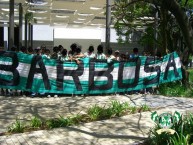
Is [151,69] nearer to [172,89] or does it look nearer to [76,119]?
[172,89]

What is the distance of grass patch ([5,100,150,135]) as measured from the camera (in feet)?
25.8

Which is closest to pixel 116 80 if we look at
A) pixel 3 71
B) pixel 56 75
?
pixel 56 75

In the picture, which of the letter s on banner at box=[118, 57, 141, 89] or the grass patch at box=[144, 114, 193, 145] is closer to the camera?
the grass patch at box=[144, 114, 193, 145]

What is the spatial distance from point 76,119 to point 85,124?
0.32 metres

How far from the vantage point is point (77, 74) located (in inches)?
485

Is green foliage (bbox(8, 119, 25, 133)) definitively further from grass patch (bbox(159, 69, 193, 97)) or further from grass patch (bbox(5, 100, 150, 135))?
grass patch (bbox(159, 69, 193, 97))

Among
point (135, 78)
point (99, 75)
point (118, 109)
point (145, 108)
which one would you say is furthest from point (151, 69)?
point (118, 109)

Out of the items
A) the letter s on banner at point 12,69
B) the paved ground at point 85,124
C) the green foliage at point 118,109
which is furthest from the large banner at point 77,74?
the green foliage at point 118,109

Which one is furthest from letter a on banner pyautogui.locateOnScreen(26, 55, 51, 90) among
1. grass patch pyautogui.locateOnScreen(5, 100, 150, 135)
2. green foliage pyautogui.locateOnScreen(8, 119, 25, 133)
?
green foliage pyautogui.locateOnScreen(8, 119, 25, 133)

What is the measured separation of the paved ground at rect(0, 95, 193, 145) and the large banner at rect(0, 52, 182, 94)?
51 centimetres

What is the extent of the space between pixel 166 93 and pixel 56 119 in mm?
5398

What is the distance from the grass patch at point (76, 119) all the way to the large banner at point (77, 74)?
2634 millimetres

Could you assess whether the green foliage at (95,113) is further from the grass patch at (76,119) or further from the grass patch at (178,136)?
the grass patch at (178,136)

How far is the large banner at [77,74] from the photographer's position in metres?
11.9
